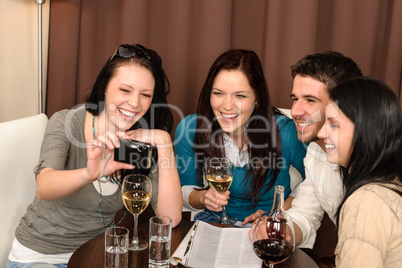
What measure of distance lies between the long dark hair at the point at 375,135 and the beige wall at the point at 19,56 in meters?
1.98

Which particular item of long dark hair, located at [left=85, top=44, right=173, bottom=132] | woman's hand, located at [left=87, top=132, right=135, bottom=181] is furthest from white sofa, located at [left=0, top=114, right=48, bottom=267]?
woman's hand, located at [left=87, top=132, right=135, bottom=181]

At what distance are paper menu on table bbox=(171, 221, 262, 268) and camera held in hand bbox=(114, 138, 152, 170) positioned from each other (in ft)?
0.99

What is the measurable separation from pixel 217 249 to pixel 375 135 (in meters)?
0.58

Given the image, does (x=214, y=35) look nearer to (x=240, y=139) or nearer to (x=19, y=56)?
(x=240, y=139)

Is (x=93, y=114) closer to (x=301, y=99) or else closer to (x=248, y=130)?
(x=248, y=130)

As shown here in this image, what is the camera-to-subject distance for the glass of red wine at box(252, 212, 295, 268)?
112 cm

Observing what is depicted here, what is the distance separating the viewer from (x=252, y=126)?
82.0 inches

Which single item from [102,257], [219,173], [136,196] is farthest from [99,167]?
[219,173]

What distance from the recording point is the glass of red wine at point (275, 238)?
1.12m

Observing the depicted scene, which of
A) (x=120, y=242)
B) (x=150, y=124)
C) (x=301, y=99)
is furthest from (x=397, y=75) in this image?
(x=120, y=242)

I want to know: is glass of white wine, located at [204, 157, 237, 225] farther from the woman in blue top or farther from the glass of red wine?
the glass of red wine

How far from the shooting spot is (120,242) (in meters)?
1.22

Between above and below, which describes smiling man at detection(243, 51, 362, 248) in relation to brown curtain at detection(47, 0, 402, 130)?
below

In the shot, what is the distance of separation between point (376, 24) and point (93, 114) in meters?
1.70
